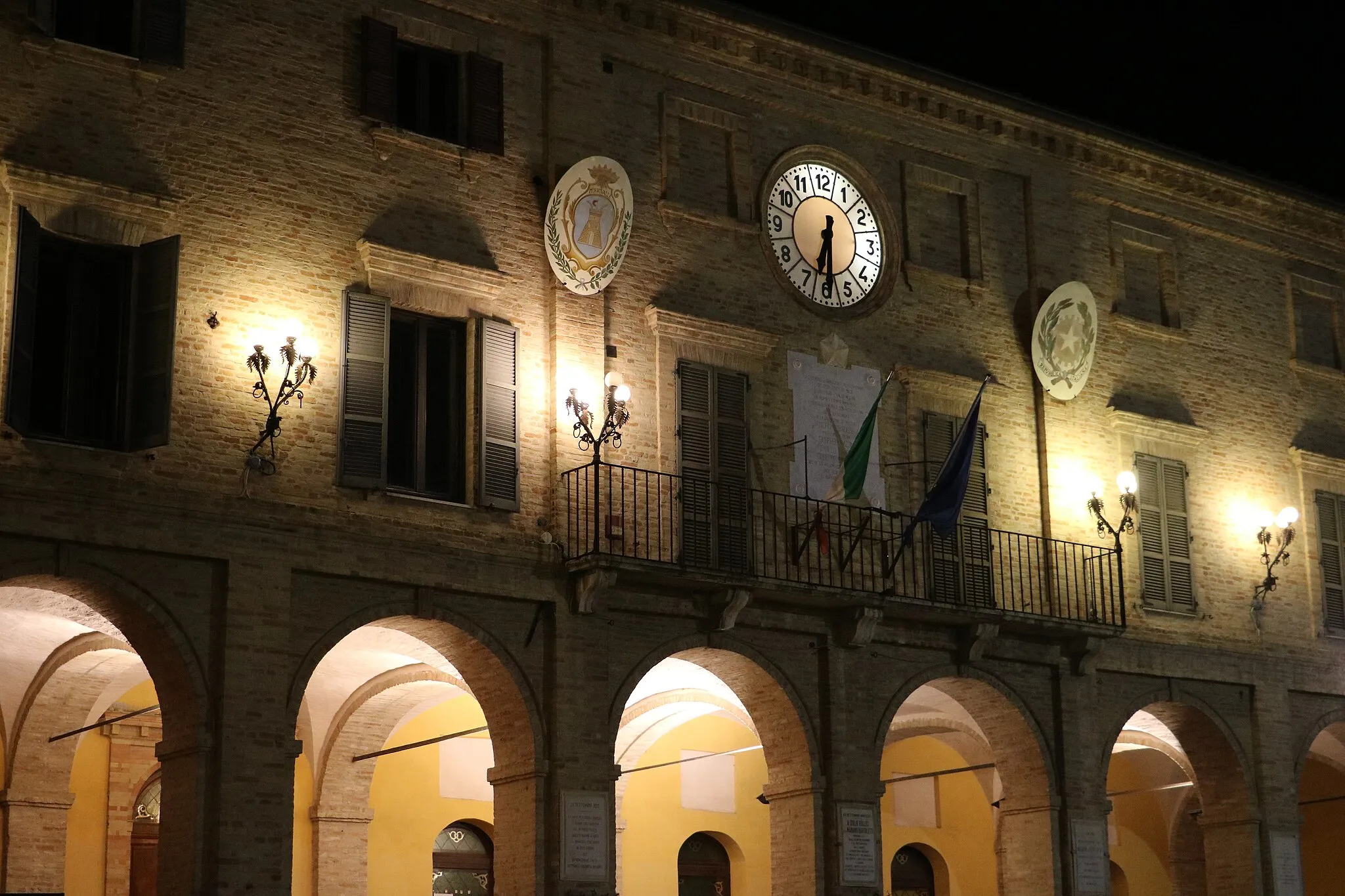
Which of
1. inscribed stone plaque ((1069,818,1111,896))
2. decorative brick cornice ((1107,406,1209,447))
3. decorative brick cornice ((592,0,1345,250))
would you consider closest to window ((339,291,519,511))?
decorative brick cornice ((592,0,1345,250))

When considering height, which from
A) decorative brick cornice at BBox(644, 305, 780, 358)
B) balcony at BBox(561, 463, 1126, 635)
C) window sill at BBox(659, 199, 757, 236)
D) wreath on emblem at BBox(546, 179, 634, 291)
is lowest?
balcony at BBox(561, 463, 1126, 635)

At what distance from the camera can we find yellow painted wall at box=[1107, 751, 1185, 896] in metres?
25.5

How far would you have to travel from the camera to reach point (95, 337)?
14398mm

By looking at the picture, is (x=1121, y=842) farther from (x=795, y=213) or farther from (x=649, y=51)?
(x=649, y=51)

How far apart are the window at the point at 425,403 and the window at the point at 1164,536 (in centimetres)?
781

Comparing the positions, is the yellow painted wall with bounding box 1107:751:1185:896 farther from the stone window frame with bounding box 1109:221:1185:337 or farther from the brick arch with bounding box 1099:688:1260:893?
the stone window frame with bounding box 1109:221:1185:337

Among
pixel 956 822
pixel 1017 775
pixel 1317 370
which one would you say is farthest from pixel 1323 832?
pixel 1017 775

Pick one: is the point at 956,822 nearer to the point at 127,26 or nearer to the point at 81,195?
the point at 81,195

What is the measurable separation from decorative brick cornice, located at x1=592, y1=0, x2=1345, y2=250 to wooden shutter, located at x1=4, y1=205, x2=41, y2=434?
19.4 ft

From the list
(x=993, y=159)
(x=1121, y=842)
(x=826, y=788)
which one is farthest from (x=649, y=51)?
(x=1121, y=842)

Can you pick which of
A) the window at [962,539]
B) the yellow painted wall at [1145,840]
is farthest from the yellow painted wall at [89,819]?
the yellow painted wall at [1145,840]

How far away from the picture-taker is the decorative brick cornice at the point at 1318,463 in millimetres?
21719

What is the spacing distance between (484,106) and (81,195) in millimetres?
4018

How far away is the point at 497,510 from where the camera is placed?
1584 centimetres
